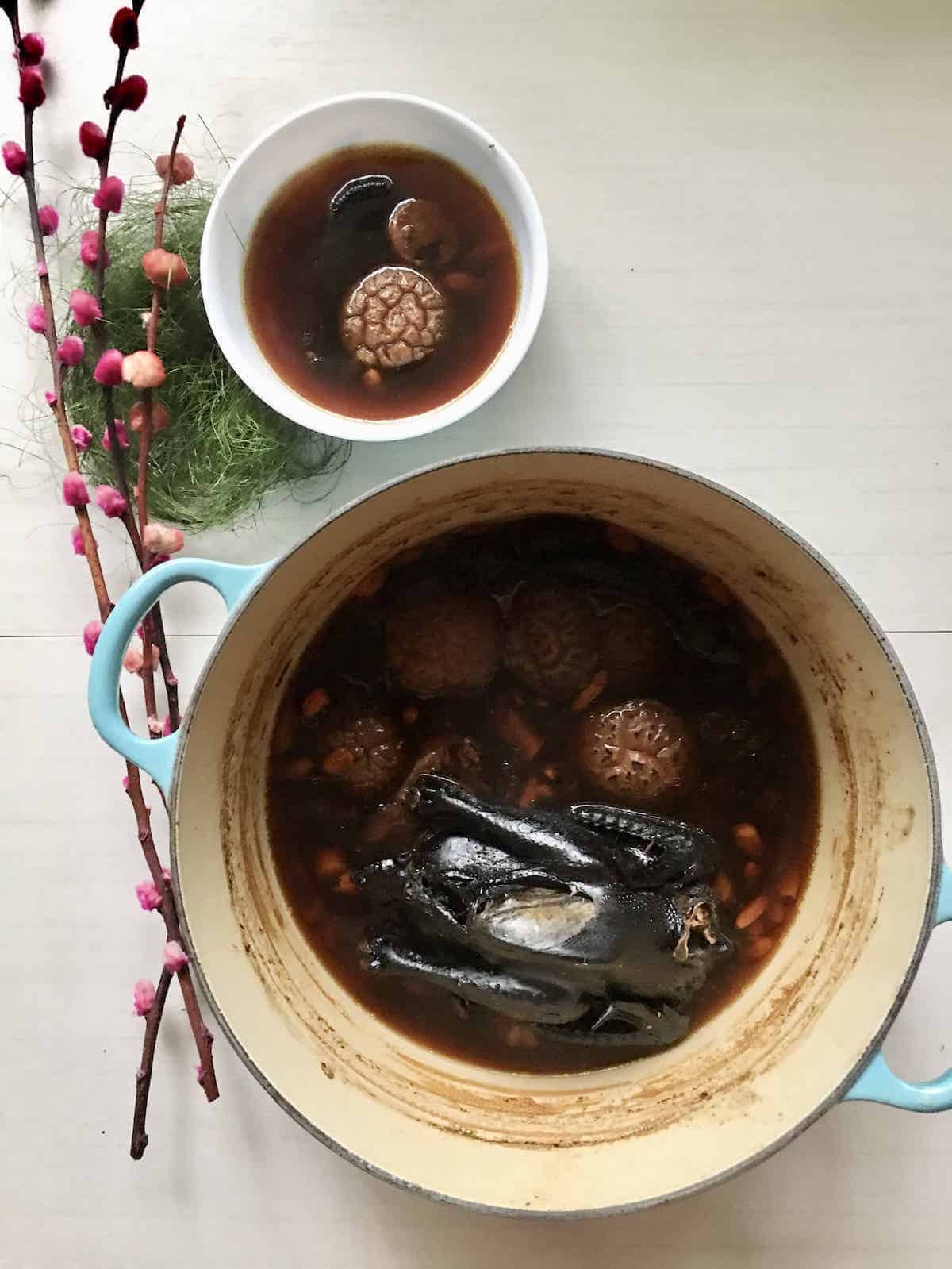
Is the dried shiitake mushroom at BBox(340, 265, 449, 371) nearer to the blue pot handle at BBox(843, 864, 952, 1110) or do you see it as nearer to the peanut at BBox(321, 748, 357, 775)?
the peanut at BBox(321, 748, 357, 775)

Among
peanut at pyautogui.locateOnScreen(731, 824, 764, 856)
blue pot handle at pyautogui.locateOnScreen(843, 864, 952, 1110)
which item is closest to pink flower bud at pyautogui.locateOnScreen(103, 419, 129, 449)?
peanut at pyautogui.locateOnScreen(731, 824, 764, 856)

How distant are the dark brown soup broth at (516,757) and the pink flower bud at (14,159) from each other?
0.46 meters

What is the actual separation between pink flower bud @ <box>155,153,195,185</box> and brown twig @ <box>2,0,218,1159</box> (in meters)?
0.05

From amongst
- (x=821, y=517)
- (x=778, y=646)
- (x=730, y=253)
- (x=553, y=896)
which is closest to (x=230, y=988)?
(x=553, y=896)

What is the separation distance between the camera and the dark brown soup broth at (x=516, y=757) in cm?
92

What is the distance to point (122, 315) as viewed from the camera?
0.91 meters

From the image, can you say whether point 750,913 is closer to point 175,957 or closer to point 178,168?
point 175,957

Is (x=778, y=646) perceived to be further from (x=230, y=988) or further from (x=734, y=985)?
(x=230, y=988)

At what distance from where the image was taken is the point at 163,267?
2.76 ft

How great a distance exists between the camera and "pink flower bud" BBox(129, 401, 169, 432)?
0.87 meters

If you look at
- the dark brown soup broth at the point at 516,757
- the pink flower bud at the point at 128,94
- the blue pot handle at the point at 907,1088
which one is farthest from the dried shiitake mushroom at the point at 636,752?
the pink flower bud at the point at 128,94

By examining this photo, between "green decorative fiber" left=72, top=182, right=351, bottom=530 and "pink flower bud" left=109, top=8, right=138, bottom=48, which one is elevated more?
"pink flower bud" left=109, top=8, right=138, bottom=48

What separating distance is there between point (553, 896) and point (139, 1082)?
1.35 feet

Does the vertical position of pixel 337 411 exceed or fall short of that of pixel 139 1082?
it exceeds it
